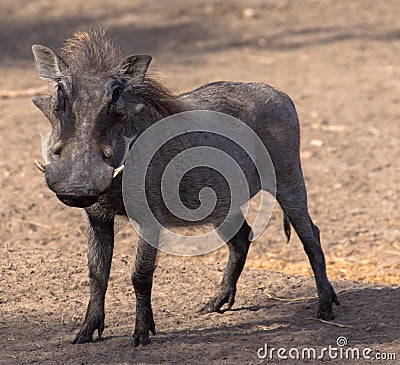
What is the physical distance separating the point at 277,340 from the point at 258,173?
99 centimetres

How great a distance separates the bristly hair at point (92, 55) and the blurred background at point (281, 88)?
0.48 meters

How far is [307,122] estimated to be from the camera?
9.19 metres

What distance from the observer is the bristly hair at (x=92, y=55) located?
420 cm

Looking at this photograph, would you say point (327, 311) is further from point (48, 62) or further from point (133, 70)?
point (48, 62)

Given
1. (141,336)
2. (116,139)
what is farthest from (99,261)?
(116,139)

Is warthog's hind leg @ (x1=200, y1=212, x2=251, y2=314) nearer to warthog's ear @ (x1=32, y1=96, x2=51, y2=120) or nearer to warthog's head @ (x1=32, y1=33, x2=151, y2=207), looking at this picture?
warthog's head @ (x1=32, y1=33, x2=151, y2=207)

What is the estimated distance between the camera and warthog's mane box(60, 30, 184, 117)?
420cm

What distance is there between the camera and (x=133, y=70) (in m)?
4.21

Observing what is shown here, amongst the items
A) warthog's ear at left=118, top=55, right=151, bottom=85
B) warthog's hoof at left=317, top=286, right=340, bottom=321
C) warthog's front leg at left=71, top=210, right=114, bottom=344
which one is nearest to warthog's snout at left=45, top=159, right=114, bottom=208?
warthog's ear at left=118, top=55, right=151, bottom=85

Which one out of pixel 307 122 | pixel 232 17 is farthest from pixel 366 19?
pixel 307 122

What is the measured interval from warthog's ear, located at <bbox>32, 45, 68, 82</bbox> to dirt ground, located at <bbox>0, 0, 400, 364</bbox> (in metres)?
1.05

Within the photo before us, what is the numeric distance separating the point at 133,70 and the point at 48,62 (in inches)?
15.9

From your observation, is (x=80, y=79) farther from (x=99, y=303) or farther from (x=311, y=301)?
(x=311, y=301)

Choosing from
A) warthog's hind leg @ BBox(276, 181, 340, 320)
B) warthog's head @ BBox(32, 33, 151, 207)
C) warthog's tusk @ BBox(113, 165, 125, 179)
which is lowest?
warthog's hind leg @ BBox(276, 181, 340, 320)
